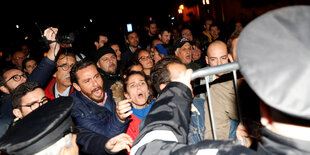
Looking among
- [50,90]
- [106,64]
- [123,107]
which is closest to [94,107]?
[123,107]

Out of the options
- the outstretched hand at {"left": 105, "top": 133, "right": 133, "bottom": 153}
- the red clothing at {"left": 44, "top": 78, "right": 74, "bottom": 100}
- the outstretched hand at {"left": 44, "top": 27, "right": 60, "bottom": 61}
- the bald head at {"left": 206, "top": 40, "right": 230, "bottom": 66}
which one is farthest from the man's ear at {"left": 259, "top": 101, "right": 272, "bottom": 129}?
the red clothing at {"left": 44, "top": 78, "right": 74, "bottom": 100}

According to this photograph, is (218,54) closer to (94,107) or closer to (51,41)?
(94,107)

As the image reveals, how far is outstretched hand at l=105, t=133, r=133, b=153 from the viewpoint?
5.97ft

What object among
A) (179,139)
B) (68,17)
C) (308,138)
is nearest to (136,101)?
(179,139)

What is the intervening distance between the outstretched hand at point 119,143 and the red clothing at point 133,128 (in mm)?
652

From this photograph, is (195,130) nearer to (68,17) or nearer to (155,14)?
(68,17)

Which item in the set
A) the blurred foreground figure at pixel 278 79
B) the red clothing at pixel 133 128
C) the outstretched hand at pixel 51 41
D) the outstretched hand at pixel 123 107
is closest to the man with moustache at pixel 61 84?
the outstretched hand at pixel 51 41

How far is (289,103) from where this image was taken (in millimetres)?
662

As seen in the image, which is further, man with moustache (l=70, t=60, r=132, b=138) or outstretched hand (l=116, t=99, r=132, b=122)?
man with moustache (l=70, t=60, r=132, b=138)

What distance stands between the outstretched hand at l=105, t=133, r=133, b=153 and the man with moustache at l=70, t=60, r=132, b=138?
0.23m

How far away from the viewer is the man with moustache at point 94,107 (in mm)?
2133

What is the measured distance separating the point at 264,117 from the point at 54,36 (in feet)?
10.2

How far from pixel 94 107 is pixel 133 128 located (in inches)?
24.4

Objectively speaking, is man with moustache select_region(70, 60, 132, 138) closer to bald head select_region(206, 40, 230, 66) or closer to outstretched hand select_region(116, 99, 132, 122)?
outstretched hand select_region(116, 99, 132, 122)
